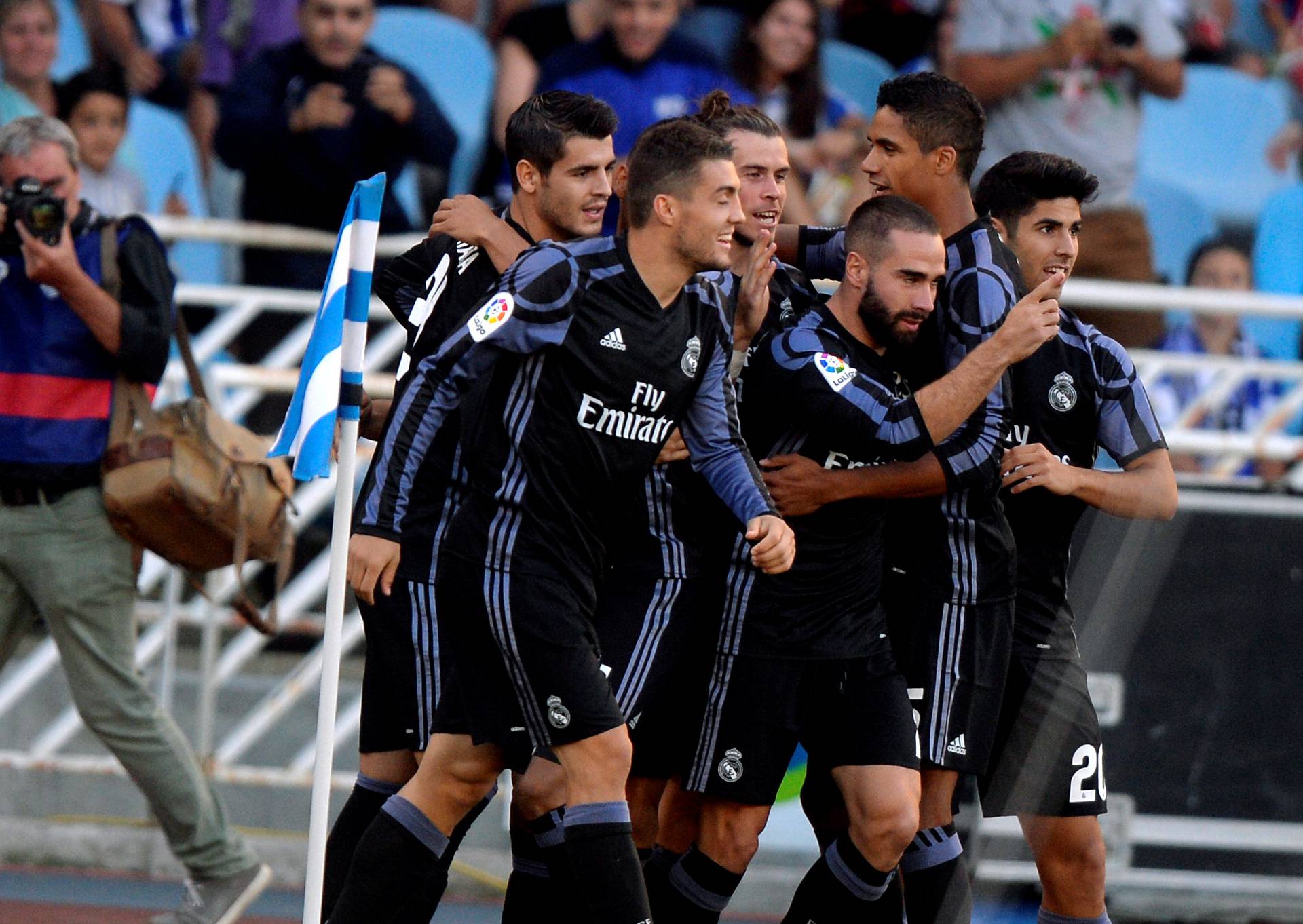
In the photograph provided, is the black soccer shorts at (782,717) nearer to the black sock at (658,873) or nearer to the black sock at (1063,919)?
the black sock at (658,873)

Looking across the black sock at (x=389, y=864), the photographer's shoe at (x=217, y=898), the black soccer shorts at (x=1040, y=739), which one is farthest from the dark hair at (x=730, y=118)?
the photographer's shoe at (x=217, y=898)

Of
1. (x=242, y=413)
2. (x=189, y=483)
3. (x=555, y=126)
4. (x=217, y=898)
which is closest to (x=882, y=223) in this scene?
(x=555, y=126)

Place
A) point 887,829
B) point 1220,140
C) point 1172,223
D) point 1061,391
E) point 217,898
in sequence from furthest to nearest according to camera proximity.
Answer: point 1220,140 < point 1172,223 < point 217,898 < point 1061,391 < point 887,829

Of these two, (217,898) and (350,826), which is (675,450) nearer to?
(350,826)

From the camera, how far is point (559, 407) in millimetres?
4562

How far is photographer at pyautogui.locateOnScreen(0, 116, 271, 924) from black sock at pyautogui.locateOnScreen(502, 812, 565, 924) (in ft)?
4.60

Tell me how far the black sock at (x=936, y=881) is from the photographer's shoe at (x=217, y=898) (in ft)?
7.39

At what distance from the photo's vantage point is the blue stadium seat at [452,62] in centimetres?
900

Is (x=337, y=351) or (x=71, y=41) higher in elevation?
(x=71, y=41)

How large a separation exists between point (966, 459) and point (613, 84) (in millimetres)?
4062

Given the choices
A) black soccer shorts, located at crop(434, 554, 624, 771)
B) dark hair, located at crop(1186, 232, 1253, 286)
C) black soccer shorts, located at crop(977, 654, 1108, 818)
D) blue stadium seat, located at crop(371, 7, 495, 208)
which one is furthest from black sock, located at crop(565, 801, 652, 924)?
dark hair, located at crop(1186, 232, 1253, 286)

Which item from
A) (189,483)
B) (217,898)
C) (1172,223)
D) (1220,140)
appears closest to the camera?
(189,483)

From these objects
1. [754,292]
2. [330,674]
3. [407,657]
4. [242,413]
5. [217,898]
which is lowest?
[217,898]

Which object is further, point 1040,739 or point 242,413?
point 242,413
